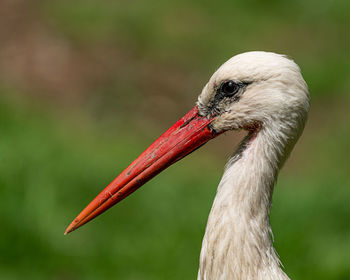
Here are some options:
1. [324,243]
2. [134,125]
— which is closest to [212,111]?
[324,243]

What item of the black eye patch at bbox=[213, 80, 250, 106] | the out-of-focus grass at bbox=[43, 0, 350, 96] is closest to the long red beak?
the black eye patch at bbox=[213, 80, 250, 106]

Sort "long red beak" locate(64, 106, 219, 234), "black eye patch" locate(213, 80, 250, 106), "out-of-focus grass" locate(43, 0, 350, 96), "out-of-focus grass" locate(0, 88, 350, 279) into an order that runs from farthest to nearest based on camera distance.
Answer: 1. "out-of-focus grass" locate(43, 0, 350, 96)
2. "out-of-focus grass" locate(0, 88, 350, 279)
3. "long red beak" locate(64, 106, 219, 234)
4. "black eye patch" locate(213, 80, 250, 106)

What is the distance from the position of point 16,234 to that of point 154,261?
3.31 feet

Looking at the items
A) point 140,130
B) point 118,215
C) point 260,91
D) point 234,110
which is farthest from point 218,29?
point 260,91

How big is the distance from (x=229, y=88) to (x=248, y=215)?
0.58m

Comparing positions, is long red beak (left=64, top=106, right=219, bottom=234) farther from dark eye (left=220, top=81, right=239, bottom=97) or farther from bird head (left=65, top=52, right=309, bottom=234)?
dark eye (left=220, top=81, right=239, bottom=97)

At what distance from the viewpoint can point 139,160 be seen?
10.1ft

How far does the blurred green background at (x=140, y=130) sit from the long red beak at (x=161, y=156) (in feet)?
5.35

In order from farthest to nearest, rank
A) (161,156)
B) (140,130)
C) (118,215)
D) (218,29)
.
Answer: (218,29), (140,130), (118,215), (161,156)

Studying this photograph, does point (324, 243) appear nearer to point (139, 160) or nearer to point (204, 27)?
point (139, 160)

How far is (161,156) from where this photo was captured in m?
3.06

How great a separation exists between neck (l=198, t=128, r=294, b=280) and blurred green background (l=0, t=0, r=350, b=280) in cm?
177

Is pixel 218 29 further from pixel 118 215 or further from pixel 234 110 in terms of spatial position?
pixel 234 110

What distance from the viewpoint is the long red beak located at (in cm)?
307
